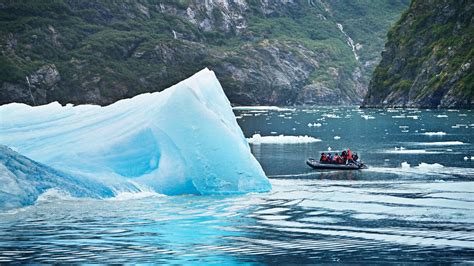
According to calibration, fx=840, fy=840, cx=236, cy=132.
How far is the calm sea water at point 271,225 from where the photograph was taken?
25.3 metres

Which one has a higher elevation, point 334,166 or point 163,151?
point 163,151

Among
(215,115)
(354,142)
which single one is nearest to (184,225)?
(215,115)

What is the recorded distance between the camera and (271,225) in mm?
30531

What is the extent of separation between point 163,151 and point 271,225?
797 centimetres

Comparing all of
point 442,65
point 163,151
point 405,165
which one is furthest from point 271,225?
point 442,65

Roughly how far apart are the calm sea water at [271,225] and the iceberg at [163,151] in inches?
35.5

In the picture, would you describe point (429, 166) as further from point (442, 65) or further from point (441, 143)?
point (442, 65)

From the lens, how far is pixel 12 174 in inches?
1259

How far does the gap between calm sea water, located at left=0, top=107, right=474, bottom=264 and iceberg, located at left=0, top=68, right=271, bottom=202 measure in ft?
2.96

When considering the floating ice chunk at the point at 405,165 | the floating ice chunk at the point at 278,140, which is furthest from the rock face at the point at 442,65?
the floating ice chunk at the point at 405,165

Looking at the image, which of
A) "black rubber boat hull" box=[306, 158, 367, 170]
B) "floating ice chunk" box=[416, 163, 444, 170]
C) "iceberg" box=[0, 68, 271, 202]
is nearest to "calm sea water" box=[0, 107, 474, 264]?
"iceberg" box=[0, 68, 271, 202]

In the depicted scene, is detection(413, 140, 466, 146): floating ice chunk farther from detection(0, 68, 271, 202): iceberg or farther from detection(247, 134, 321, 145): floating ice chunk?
detection(0, 68, 271, 202): iceberg

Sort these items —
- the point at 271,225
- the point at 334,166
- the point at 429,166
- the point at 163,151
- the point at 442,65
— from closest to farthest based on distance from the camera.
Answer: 1. the point at 271,225
2. the point at 163,151
3. the point at 429,166
4. the point at 334,166
5. the point at 442,65

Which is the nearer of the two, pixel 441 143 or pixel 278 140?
pixel 441 143
